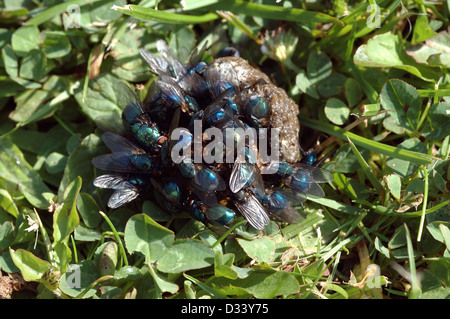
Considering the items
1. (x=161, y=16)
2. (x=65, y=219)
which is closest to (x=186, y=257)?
(x=65, y=219)

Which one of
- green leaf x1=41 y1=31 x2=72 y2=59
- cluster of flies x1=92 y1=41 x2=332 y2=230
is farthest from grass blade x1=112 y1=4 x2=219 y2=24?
green leaf x1=41 y1=31 x2=72 y2=59

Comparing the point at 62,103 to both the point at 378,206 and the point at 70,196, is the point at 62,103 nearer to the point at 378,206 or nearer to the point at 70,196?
the point at 70,196

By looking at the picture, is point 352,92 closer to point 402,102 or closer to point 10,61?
point 402,102

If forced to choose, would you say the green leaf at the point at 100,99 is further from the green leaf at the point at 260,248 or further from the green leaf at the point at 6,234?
the green leaf at the point at 260,248

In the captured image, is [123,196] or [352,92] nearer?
[123,196]

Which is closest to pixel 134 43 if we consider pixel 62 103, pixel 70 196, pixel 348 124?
pixel 62 103

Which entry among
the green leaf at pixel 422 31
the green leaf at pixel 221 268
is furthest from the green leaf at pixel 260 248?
the green leaf at pixel 422 31

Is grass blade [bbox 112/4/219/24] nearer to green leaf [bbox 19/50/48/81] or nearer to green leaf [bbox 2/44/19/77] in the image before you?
green leaf [bbox 19/50/48/81]
